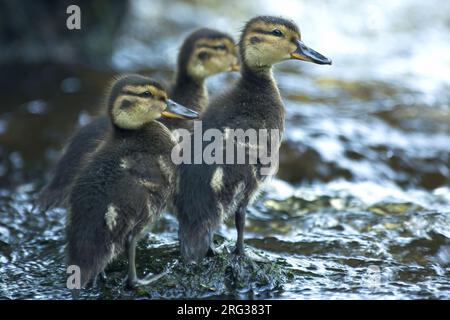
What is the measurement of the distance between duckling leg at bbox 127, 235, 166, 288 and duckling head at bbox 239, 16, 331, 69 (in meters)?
1.60

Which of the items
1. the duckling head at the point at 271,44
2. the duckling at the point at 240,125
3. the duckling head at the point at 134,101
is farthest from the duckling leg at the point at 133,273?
the duckling head at the point at 271,44

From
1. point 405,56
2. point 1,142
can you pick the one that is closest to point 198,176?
point 1,142

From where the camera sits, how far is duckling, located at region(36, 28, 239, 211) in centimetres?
560

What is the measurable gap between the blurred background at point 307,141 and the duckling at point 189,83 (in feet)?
1.72

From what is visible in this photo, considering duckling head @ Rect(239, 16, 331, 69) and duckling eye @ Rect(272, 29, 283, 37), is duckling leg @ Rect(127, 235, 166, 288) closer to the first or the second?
duckling head @ Rect(239, 16, 331, 69)

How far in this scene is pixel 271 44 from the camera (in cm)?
549

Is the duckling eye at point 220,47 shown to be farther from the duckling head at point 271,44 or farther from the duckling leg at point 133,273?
the duckling leg at point 133,273

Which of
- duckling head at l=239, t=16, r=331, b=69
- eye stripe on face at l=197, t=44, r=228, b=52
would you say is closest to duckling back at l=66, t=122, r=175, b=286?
duckling head at l=239, t=16, r=331, b=69

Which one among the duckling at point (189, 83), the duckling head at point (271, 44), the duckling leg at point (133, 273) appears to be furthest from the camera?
the duckling at point (189, 83)

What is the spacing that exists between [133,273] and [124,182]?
60cm

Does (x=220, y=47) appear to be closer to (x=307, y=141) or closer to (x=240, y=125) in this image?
(x=307, y=141)

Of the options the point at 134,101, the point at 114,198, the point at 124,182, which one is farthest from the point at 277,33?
the point at 114,198

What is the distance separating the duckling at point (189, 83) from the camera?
560 cm

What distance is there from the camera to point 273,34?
5.50 meters
